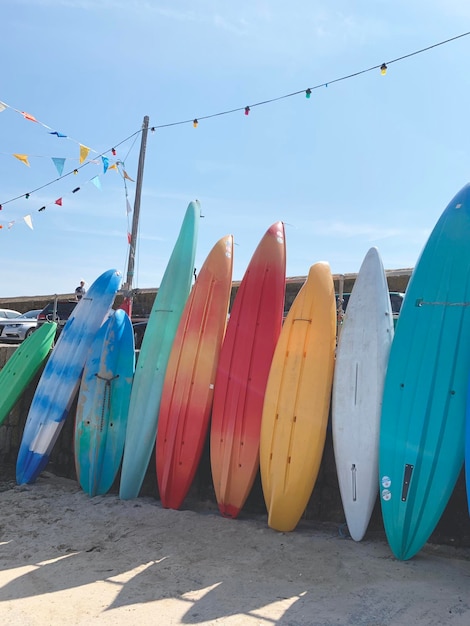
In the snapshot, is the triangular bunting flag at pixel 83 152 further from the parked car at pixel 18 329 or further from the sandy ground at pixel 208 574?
the sandy ground at pixel 208 574

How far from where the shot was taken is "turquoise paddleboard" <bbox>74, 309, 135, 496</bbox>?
4871 mm

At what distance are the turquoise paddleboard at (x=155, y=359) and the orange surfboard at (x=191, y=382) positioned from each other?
130mm

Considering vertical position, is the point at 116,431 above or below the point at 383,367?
below

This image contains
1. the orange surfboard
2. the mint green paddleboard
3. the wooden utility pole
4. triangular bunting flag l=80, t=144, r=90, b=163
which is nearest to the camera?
the orange surfboard

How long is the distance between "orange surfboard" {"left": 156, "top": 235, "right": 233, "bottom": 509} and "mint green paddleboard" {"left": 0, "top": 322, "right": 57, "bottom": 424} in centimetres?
189

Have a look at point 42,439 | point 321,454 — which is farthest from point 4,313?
point 321,454

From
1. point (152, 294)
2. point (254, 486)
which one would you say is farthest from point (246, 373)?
point (152, 294)

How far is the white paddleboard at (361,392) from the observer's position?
372 cm

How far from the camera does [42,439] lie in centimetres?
526

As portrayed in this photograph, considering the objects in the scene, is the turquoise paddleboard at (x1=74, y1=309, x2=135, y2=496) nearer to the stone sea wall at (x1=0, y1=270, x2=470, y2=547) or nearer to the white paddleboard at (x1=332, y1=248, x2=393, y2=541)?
the stone sea wall at (x1=0, y1=270, x2=470, y2=547)

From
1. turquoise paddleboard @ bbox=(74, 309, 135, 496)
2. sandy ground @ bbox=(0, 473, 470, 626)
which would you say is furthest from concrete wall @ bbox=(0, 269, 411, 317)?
sandy ground @ bbox=(0, 473, 470, 626)

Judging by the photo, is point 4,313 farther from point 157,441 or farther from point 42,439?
point 157,441

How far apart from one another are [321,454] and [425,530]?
854 mm

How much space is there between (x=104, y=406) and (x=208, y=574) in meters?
2.23
